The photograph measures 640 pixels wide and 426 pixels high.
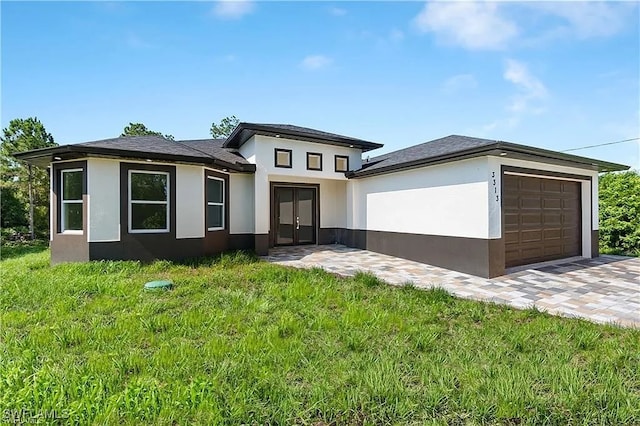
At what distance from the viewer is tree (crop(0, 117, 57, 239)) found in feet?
52.6

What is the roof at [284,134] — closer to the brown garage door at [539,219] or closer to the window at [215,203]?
the window at [215,203]

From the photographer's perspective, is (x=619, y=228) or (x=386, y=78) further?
(x=619, y=228)

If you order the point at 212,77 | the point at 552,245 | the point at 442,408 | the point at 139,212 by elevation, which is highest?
the point at 212,77

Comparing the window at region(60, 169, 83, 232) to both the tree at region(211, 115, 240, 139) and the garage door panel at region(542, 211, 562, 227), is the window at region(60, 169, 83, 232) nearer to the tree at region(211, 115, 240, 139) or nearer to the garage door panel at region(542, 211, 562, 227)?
the garage door panel at region(542, 211, 562, 227)

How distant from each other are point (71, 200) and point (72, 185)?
0.39m

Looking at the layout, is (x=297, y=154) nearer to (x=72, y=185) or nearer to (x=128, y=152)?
(x=128, y=152)

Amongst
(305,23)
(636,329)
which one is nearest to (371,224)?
(305,23)

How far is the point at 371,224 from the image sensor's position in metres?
11.2

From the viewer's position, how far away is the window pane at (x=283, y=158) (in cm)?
1085

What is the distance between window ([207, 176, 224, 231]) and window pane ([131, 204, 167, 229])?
4.51 ft

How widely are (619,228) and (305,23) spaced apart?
45.7 ft

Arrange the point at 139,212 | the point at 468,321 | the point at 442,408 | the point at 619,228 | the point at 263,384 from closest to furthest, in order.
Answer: the point at 442,408, the point at 263,384, the point at 468,321, the point at 139,212, the point at 619,228

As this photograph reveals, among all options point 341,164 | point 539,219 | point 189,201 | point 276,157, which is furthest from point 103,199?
point 539,219

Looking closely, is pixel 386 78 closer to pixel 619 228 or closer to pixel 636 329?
pixel 636 329
